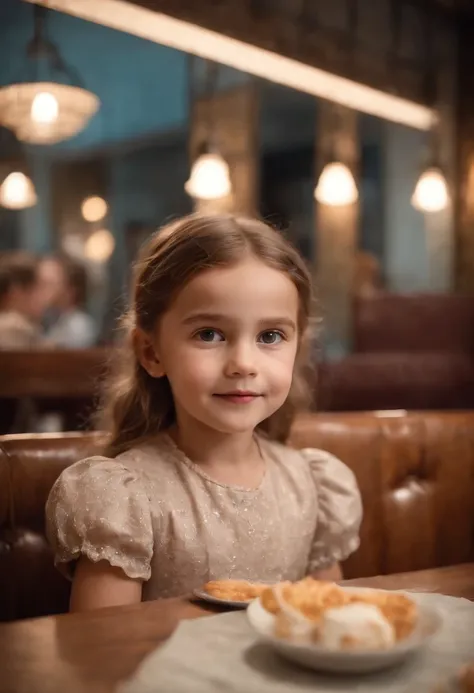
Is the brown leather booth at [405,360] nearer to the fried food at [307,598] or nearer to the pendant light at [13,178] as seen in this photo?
the pendant light at [13,178]

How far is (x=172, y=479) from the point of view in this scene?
4.39 ft

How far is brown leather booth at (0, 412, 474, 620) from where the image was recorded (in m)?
1.67

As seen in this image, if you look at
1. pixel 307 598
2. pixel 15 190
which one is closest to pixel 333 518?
pixel 307 598

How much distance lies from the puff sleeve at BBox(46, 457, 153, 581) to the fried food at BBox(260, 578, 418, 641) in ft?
1.40

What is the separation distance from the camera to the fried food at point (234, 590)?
94 cm

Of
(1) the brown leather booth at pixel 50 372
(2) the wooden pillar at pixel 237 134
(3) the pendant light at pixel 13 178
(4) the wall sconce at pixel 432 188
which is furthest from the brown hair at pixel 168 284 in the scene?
(2) the wooden pillar at pixel 237 134

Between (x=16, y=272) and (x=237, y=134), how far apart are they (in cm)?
323

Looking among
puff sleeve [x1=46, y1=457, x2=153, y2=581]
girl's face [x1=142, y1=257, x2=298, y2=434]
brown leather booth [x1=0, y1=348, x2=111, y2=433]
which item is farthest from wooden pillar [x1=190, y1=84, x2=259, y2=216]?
puff sleeve [x1=46, y1=457, x2=153, y2=581]

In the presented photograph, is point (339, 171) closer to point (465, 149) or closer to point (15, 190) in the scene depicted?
point (465, 149)

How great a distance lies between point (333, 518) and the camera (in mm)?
1478

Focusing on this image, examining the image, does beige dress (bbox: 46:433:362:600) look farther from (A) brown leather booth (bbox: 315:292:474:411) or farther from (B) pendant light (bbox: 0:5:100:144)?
(B) pendant light (bbox: 0:5:100:144)

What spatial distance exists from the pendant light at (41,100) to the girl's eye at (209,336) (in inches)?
130

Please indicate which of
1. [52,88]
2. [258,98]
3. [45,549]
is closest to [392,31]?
[258,98]

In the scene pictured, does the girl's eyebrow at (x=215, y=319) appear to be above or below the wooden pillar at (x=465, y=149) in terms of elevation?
below
